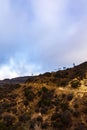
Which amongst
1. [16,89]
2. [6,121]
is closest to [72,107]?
[6,121]

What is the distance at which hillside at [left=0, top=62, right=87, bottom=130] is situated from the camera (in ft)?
172

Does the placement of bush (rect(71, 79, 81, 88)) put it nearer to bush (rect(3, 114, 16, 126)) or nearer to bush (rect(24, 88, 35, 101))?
bush (rect(24, 88, 35, 101))

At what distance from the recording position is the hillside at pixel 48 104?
2061 inches

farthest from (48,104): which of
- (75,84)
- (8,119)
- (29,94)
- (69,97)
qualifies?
(75,84)

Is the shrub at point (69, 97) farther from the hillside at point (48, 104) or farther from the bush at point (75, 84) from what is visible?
the bush at point (75, 84)

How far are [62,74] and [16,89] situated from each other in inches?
392

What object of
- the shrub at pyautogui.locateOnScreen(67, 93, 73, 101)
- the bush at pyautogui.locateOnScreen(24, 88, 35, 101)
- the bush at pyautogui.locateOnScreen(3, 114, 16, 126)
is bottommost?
the bush at pyautogui.locateOnScreen(3, 114, 16, 126)

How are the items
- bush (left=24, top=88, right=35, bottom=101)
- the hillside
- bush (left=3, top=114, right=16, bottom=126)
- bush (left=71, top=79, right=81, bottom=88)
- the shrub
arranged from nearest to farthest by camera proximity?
1. the hillside
2. bush (left=3, top=114, right=16, bottom=126)
3. the shrub
4. bush (left=24, top=88, right=35, bottom=101)
5. bush (left=71, top=79, right=81, bottom=88)

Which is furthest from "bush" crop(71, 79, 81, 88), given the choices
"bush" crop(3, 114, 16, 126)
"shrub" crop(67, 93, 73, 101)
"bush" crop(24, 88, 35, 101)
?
"bush" crop(3, 114, 16, 126)

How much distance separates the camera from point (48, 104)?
5838 centimetres

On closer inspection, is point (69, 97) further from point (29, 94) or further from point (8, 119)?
point (8, 119)

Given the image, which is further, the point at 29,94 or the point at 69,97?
the point at 29,94

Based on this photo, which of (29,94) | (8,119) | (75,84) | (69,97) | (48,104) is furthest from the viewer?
(75,84)

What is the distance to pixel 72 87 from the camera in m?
63.0
